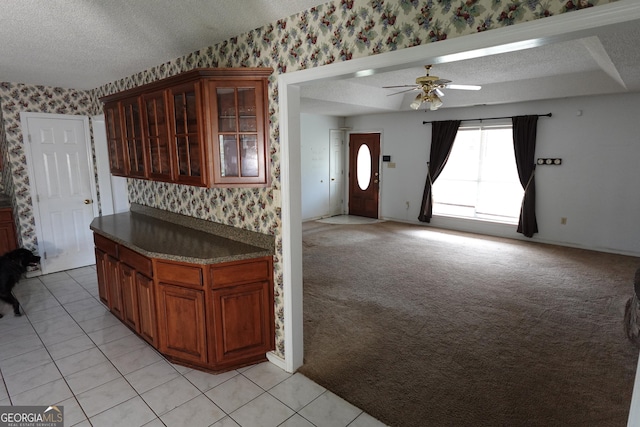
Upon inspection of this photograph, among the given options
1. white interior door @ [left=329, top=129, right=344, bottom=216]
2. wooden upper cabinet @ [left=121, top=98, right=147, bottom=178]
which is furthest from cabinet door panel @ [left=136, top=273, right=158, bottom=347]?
white interior door @ [left=329, top=129, right=344, bottom=216]

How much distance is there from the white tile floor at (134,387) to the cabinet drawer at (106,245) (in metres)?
0.73

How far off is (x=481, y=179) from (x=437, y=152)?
39.6 inches

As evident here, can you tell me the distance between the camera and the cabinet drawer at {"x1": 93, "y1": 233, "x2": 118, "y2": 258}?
3284 millimetres

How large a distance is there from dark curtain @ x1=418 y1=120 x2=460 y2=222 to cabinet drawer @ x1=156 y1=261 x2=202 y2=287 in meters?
5.91

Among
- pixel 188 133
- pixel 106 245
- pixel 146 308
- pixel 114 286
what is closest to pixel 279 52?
pixel 188 133

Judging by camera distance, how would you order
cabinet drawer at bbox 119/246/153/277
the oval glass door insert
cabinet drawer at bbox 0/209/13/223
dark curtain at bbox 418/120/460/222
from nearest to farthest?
cabinet drawer at bbox 119/246/153/277
cabinet drawer at bbox 0/209/13/223
dark curtain at bbox 418/120/460/222
the oval glass door insert

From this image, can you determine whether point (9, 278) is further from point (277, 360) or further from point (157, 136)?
point (277, 360)

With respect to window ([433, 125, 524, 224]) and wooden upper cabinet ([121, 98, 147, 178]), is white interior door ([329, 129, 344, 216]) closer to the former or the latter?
window ([433, 125, 524, 224])

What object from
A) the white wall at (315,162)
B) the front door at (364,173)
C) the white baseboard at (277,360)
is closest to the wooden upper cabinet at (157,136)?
the white baseboard at (277,360)

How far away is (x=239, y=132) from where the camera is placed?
103 inches

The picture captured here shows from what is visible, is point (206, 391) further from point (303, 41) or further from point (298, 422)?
point (303, 41)

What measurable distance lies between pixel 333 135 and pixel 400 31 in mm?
6944
